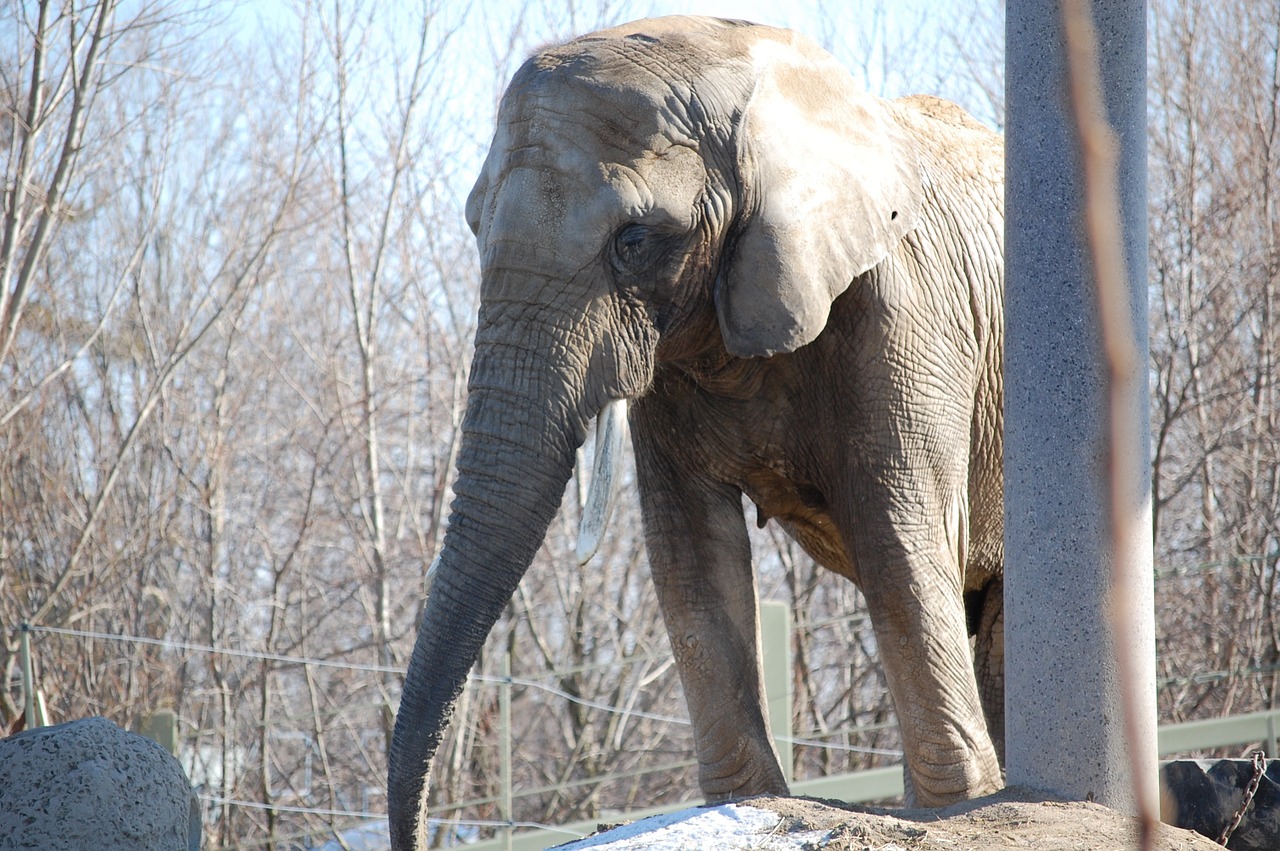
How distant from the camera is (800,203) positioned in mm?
3652

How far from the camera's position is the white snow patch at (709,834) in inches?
105

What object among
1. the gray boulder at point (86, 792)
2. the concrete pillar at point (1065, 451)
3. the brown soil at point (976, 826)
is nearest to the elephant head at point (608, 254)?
the concrete pillar at point (1065, 451)

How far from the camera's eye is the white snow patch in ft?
8.72

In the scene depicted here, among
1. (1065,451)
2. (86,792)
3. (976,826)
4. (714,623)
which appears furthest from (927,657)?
(86,792)

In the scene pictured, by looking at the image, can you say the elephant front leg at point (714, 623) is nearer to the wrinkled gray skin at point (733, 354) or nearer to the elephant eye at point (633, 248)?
the wrinkled gray skin at point (733, 354)

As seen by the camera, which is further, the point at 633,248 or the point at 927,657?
the point at 927,657

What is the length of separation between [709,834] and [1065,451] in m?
1.33

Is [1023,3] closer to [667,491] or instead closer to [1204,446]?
[667,491]

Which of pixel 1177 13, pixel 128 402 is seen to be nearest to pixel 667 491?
pixel 1177 13

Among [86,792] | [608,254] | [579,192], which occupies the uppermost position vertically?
[579,192]

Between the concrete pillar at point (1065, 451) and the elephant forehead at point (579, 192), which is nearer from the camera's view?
the concrete pillar at point (1065, 451)

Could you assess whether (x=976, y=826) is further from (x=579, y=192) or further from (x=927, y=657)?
(x=579, y=192)

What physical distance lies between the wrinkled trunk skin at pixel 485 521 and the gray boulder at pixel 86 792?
0.76 m

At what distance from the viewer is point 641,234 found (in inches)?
136
